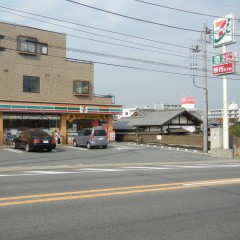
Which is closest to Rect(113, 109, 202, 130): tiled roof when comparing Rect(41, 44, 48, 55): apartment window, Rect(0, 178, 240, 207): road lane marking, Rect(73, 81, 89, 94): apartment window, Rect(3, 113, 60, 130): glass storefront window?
Rect(73, 81, 89, 94): apartment window

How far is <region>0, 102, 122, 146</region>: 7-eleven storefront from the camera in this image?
31797 mm

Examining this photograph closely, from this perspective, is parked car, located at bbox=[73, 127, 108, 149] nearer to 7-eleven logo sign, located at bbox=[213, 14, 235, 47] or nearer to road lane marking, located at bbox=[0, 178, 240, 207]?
7-eleven logo sign, located at bbox=[213, 14, 235, 47]

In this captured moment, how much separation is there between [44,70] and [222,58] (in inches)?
657

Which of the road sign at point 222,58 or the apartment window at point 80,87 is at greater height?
the road sign at point 222,58

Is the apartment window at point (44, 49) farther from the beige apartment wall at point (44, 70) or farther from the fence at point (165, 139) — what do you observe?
the fence at point (165, 139)

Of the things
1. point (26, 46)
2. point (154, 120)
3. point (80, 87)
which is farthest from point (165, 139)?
point (26, 46)

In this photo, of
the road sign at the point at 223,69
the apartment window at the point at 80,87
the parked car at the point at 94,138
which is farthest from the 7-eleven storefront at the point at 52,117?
the road sign at the point at 223,69

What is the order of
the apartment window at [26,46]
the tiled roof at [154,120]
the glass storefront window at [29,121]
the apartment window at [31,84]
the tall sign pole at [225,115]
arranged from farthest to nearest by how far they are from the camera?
the tiled roof at [154,120]
the apartment window at [31,84]
the apartment window at [26,46]
the glass storefront window at [29,121]
the tall sign pole at [225,115]

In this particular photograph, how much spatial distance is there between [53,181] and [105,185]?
6.36 ft

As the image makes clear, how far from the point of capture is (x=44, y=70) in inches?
1380

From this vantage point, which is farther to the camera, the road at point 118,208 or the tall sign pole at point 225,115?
the tall sign pole at point 225,115

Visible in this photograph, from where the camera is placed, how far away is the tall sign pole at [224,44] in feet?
86.5

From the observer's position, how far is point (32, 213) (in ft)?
24.1

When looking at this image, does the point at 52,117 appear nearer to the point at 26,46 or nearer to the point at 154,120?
the point at 26,46
